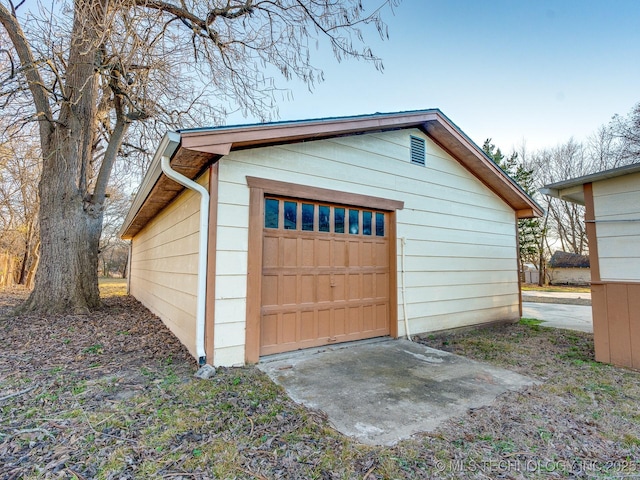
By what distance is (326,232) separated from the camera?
15.5 feet

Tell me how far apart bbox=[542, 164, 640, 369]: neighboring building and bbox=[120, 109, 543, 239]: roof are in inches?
88.2

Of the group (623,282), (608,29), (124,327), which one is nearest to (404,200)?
(623,282)

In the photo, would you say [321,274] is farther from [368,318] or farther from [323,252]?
[368,318]

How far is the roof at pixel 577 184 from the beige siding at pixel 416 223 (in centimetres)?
176

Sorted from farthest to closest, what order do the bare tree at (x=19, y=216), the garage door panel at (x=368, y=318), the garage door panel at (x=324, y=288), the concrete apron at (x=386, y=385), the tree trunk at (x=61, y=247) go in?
the bare tree at (x=19, y=216)
the tree trunk at (x=61, y=247)
the garage door panel at (x=368, y=318)
the garage door panel at (x=324, y=288)
the concrete apron at (x=386, y=385)

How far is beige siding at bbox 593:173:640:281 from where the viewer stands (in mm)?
3953

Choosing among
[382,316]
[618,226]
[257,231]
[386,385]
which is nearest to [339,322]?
[382,316]

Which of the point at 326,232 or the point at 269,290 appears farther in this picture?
the point at 326,232

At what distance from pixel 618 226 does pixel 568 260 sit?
22.0 meters

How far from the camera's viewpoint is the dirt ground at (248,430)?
6.37 feet

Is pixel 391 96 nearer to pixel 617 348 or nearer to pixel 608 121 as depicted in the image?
pixel 617 348

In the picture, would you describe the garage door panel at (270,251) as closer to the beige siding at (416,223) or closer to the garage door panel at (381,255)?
the beige siding at (416,223)

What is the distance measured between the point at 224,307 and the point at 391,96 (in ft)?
15.6

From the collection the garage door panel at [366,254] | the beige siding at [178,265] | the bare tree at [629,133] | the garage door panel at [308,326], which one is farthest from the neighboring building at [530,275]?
the beige siding at [178,265]
